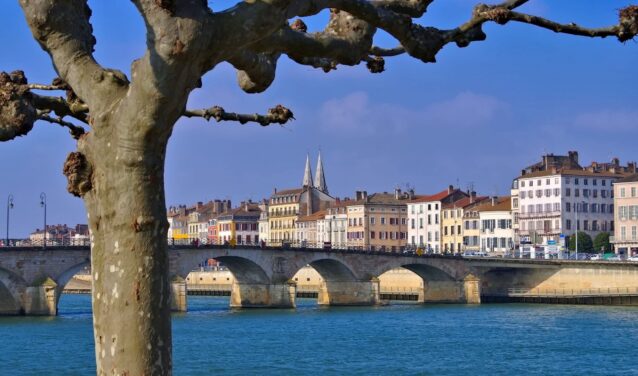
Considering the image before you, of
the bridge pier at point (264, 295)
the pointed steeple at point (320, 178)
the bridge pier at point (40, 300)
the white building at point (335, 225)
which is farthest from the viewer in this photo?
the pointed steeple at point (320, 178)

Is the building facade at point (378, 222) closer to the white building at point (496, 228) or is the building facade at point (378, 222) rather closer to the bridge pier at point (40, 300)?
the white building at point (496, 228)

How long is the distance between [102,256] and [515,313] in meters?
64.6

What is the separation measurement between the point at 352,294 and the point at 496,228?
3824 centimetres

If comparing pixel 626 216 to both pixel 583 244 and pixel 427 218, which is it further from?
pixel 427 218

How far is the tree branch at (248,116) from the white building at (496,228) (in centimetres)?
10691

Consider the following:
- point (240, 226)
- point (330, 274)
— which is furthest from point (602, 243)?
point (240, 226)

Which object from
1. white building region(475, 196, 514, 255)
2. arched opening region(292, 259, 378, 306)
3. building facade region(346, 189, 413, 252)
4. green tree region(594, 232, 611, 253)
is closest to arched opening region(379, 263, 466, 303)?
arched opening region(292, 259, 378, 306)

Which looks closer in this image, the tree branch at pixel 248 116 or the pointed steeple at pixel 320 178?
the tree branch at pixel 248 116

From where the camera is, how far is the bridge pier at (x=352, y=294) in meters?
79.6

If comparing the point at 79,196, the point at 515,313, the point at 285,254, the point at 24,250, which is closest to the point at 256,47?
the point at 79,196

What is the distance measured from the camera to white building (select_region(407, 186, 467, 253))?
12419cm

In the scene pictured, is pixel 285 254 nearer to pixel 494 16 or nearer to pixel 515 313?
pixel 515 313

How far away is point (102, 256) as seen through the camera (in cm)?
611

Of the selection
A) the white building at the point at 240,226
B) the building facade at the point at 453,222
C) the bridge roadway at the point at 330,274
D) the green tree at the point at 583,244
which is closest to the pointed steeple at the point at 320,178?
the white building at the point at 240,226
